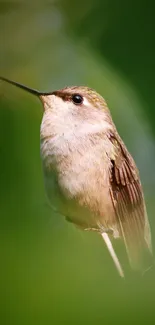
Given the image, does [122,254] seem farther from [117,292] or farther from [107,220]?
[117,292]

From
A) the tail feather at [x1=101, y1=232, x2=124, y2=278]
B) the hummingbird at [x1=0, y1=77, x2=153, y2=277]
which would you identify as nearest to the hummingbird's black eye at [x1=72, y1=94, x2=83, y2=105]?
the hummingbird at [x1=0, y1=77, x2=153, y2=277]

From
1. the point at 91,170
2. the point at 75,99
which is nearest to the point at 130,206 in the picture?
the point at 91,170

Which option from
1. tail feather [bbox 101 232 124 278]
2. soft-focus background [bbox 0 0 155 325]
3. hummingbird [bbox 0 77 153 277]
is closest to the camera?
soft-focus background [bbox 0 0 155 325]

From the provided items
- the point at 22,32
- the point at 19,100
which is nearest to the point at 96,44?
the point at 22,32

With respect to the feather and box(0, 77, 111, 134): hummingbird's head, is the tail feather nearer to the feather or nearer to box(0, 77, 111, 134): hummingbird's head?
the feather

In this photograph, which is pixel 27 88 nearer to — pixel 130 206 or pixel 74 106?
pixel 74 106

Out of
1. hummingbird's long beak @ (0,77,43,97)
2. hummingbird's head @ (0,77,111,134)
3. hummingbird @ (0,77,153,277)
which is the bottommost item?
hummingbird @ (0,77,153,277)
